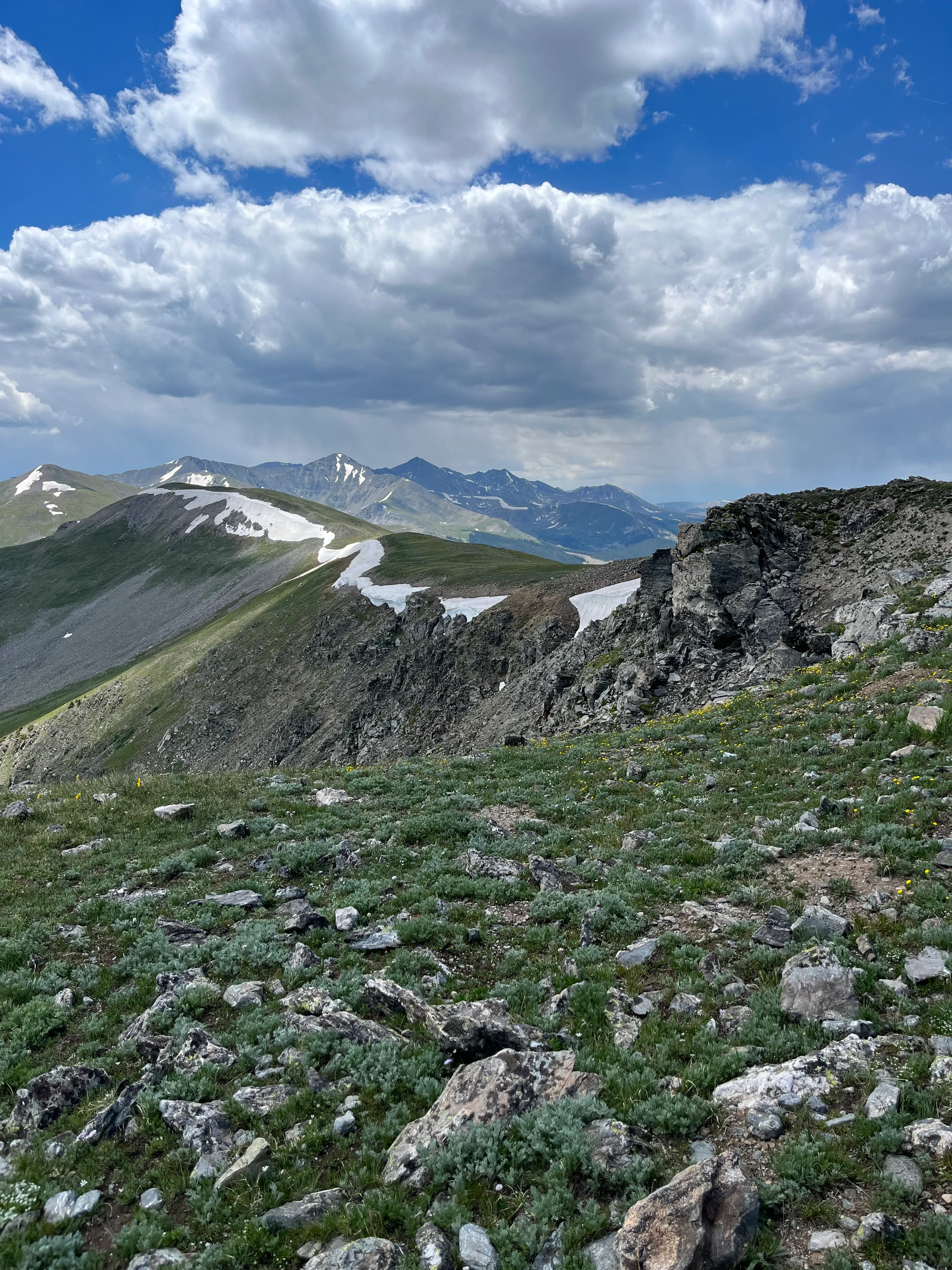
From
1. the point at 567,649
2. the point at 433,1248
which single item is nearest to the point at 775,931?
the point at 433,1248

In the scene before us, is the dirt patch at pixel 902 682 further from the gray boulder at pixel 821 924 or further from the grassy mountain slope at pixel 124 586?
the grassy mountain slope at pixel 124 586

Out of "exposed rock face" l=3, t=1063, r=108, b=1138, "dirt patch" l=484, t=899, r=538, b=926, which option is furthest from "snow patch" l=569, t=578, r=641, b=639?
"exposed rock face" l=3, t=1063, r=108, b=1138

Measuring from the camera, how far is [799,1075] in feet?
22.2

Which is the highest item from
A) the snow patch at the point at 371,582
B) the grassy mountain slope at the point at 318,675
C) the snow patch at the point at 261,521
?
the snow patch at the point at 261,521

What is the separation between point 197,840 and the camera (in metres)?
15.7

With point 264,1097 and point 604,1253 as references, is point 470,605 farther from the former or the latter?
point 604,1253

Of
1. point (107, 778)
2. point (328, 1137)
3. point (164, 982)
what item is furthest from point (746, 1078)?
point (107, 778)

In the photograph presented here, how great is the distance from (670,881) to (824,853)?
9.71 feet

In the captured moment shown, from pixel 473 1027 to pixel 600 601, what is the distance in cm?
4662

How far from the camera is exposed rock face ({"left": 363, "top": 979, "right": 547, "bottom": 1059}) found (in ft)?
25.7

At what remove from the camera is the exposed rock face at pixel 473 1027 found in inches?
308

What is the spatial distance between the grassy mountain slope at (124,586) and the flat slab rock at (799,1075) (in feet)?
431

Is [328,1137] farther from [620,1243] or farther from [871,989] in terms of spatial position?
[871,989]

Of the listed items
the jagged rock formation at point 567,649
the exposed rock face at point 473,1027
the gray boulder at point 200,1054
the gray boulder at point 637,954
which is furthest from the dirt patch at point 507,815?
the jagged rock formation at point 567,649
